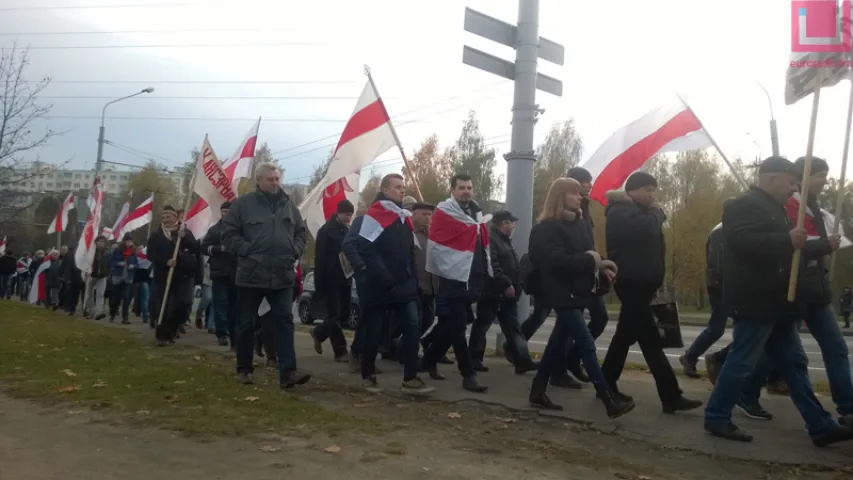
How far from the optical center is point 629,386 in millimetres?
7570

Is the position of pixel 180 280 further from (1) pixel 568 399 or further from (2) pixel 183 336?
(1) pixel 568 399

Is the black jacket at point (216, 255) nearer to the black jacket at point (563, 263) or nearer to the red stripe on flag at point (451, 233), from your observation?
the red stripe on flag at point (451, 233)

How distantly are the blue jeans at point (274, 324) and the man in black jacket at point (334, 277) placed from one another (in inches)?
51.6

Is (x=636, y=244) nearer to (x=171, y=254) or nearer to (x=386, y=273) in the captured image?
(x=386, y=273)

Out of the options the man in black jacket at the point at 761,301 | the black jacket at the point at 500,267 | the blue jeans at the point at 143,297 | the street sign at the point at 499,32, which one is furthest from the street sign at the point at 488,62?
the blue jeans at the point at 143,297

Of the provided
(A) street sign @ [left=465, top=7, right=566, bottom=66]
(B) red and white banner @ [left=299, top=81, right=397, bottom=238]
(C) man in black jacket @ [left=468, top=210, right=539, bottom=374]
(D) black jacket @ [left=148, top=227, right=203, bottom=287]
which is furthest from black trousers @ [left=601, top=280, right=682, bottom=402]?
(D) black jacket @ [left=148, top=227, right=203, bottom=287]

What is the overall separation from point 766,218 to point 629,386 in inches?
112

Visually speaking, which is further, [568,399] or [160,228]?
[160,228]

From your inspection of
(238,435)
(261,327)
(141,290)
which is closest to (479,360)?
(261,327)

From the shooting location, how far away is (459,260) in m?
6.90

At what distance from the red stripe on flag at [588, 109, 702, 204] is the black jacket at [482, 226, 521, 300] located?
3.90ft

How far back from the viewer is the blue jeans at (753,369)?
17.2 feet

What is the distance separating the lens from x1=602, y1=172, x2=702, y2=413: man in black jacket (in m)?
5.93

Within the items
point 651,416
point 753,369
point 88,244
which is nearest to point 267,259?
point 651,416
